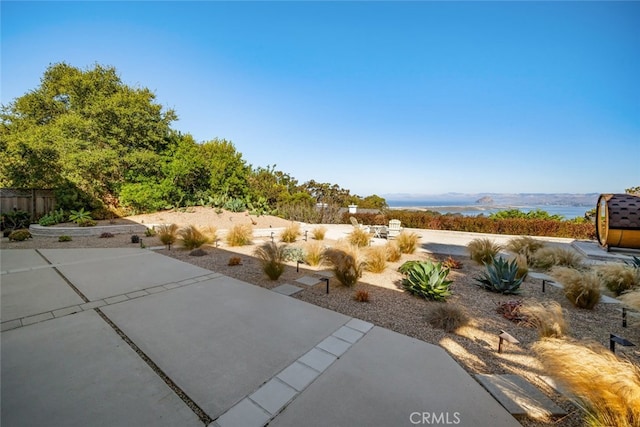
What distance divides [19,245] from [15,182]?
7.88 metres

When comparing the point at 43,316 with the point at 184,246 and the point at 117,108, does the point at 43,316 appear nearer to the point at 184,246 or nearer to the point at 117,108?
the point at 184,246

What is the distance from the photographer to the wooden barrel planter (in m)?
7.03

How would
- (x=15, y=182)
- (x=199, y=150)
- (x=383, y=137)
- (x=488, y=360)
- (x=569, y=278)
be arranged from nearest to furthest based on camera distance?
(x=488, y=360) < (x=569, y=278) < (x=15, y=182) < (x=199, y=150) < (x=383, y=137)

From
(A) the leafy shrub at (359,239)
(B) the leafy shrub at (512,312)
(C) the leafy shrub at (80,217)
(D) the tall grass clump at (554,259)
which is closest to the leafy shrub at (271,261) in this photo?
(A) the leafy shrub at (359,239)

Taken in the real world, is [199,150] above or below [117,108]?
below

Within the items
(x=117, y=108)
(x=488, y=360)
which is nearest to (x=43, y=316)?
(x=488, y=360)

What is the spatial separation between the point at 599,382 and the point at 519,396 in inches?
22.2

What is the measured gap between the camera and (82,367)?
2.14 m

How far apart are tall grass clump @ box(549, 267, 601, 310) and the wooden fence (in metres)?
16.6

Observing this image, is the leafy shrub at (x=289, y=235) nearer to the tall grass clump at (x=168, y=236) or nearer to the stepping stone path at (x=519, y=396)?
the tall grass clump at (x=168, y=236)

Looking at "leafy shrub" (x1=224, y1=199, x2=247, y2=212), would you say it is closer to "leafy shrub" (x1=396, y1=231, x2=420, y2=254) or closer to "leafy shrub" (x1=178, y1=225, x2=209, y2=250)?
"leafy shrub" (x1=178, y1=225, x2=209, y2=250)

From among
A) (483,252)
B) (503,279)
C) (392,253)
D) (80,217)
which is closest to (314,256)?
(392,253)
